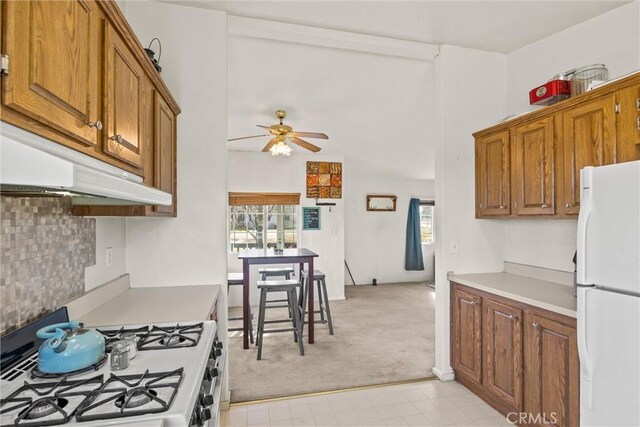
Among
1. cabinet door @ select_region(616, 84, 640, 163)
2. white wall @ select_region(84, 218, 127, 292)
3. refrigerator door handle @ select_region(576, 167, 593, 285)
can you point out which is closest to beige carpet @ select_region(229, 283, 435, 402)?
white wall @ select_region(84, 218, 127, 292)

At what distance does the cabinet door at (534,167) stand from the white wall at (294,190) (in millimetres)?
3440

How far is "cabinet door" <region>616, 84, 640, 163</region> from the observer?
1.71m

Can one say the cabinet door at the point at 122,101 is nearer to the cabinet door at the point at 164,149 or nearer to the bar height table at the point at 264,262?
the cabinet door at the point at 164,149

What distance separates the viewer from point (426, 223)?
7500 mm

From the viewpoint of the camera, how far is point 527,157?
2.37 m

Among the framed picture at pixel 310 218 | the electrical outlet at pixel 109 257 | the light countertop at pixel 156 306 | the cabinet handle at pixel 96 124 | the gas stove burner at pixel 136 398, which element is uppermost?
the cabinet handle at pixel 96 124

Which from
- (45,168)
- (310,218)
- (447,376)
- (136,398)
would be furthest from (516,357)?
(310,218)

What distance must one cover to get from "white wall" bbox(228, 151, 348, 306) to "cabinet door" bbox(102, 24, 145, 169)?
3793mm

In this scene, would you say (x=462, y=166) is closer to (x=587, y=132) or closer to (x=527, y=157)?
(x=527, y=157)

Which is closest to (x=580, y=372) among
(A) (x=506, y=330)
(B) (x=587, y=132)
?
(A) (x=506, y=330)

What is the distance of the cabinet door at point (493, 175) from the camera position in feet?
8.34

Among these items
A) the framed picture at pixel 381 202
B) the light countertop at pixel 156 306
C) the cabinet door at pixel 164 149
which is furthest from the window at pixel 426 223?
the cabinet door at pixel 164 149

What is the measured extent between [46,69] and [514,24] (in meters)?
2.82

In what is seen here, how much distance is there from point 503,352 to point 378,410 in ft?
3.05
